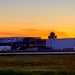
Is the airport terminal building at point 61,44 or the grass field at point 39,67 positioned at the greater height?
the airport terminal building at point 61,44

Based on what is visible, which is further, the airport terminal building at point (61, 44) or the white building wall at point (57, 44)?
the white building wall at point (57, 44)

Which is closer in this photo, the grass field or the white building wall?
the grass field

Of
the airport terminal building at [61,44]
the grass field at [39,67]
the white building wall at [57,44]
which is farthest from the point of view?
the white building wall at [57,44]

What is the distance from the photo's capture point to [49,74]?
106 ft

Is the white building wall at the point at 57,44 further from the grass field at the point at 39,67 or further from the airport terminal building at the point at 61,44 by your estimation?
the grass field at the point at 39,67

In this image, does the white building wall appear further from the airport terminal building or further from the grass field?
the grass field

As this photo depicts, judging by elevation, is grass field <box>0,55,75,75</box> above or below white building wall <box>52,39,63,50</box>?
below

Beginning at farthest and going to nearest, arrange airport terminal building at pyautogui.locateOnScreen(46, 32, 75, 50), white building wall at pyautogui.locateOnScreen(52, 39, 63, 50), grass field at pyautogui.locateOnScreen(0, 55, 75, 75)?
white building wall at pyautogui.locateOnScreen(52, 39, 63, 50) < airport terminal building at pyautogui.locateOnScreen(46, 32, 75, 50) < grass field at pyautogui.locateOnScreen(0, 55, 75, 75)

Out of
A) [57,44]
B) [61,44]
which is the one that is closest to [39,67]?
[61,44]

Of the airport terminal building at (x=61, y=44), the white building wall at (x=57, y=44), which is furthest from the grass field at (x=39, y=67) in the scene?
the white building wall at (x=57, y=44)

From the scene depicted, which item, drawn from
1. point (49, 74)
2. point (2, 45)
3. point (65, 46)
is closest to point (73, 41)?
point (65, 46)

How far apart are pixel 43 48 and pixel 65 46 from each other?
17.1m

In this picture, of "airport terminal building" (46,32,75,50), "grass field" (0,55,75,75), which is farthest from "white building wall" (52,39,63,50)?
"grass field" (0,55,75,75)

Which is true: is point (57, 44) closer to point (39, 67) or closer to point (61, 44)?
point (61, 44)
